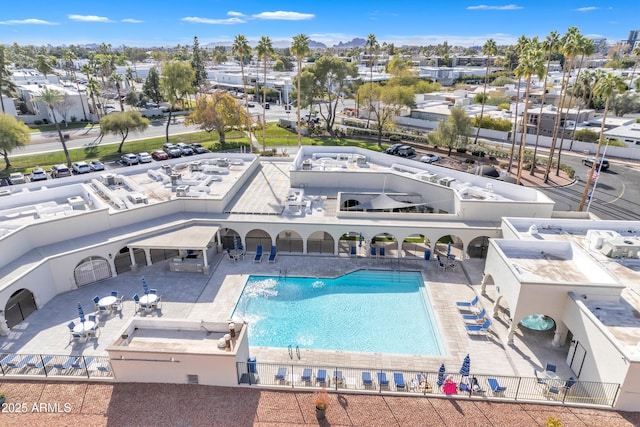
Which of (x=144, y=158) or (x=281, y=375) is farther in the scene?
(x=144, y=158)

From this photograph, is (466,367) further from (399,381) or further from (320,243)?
(320,243)

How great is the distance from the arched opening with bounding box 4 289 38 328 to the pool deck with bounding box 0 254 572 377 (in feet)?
1.82

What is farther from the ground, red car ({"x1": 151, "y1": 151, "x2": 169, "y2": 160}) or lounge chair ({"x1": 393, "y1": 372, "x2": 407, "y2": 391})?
red car ({"x1": 151, "y1": 151, "x2": 169, "y2": 160})

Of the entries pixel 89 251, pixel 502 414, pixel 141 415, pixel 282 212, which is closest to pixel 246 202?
pixel 282 212

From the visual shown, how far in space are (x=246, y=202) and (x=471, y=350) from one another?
22.6 metres

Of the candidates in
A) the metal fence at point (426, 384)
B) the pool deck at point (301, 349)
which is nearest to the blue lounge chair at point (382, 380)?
the metal fence at point (426, 384)

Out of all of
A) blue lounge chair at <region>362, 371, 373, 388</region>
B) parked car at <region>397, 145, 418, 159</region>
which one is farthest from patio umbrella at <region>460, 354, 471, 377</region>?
parked car at <region>397, 145, 418, 159</region>

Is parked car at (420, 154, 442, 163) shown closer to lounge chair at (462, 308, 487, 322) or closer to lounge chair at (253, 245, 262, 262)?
lounge chair at (253, 245, 262, 262)

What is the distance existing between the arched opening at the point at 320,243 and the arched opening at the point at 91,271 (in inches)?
625

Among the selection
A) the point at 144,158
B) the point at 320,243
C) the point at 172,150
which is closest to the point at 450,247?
the point at 320,243

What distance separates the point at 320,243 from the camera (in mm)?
34438

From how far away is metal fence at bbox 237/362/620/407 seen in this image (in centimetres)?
1875

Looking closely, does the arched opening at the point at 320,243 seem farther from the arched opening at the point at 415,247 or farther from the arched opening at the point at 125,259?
the arched opening at the point at 125,259

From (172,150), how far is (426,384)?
5326 cm
